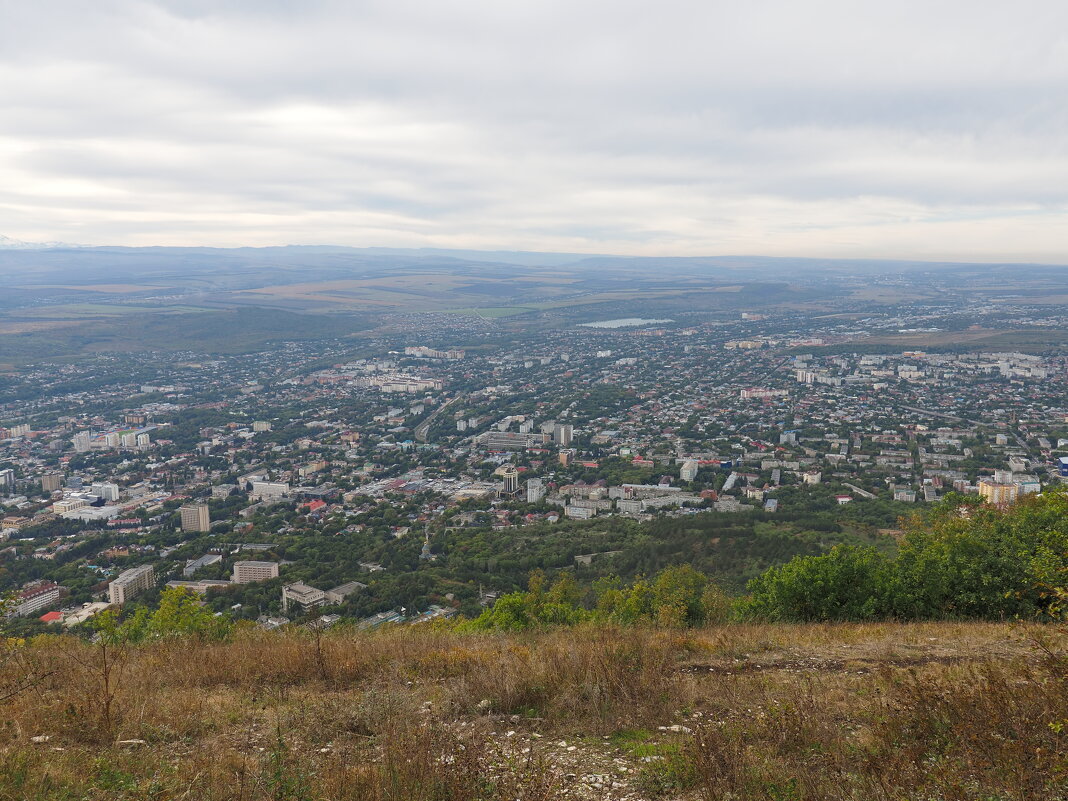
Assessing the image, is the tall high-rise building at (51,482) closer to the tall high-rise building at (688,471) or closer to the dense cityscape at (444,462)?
the dense cityscape at (444,462)

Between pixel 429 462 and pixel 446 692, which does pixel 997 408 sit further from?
pixel 446 692

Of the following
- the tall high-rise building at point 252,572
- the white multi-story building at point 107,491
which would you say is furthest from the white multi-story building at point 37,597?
the white multi-story building at point 107,491

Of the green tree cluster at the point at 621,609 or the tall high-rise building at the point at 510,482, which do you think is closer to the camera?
the green tree cluster at the point at 621,609

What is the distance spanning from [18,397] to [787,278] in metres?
Result: 154

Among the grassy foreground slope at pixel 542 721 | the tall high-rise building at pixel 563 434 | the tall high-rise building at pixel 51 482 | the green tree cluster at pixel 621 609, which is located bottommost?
the tall high-rise building at pixel 51 482

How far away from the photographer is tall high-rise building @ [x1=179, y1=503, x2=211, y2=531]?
2103 cm

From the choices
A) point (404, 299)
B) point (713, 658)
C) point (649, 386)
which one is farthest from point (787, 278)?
point (713, 658)

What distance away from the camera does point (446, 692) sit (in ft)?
13.3

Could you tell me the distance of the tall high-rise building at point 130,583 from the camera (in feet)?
49.3

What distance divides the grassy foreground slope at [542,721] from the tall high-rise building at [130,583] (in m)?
11.8

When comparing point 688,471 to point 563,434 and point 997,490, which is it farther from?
point 997,490

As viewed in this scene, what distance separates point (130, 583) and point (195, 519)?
5981 millimetres

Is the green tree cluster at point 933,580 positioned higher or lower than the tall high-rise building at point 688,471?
higher

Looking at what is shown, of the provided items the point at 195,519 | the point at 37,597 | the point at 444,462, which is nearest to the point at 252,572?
the point at 37,597
